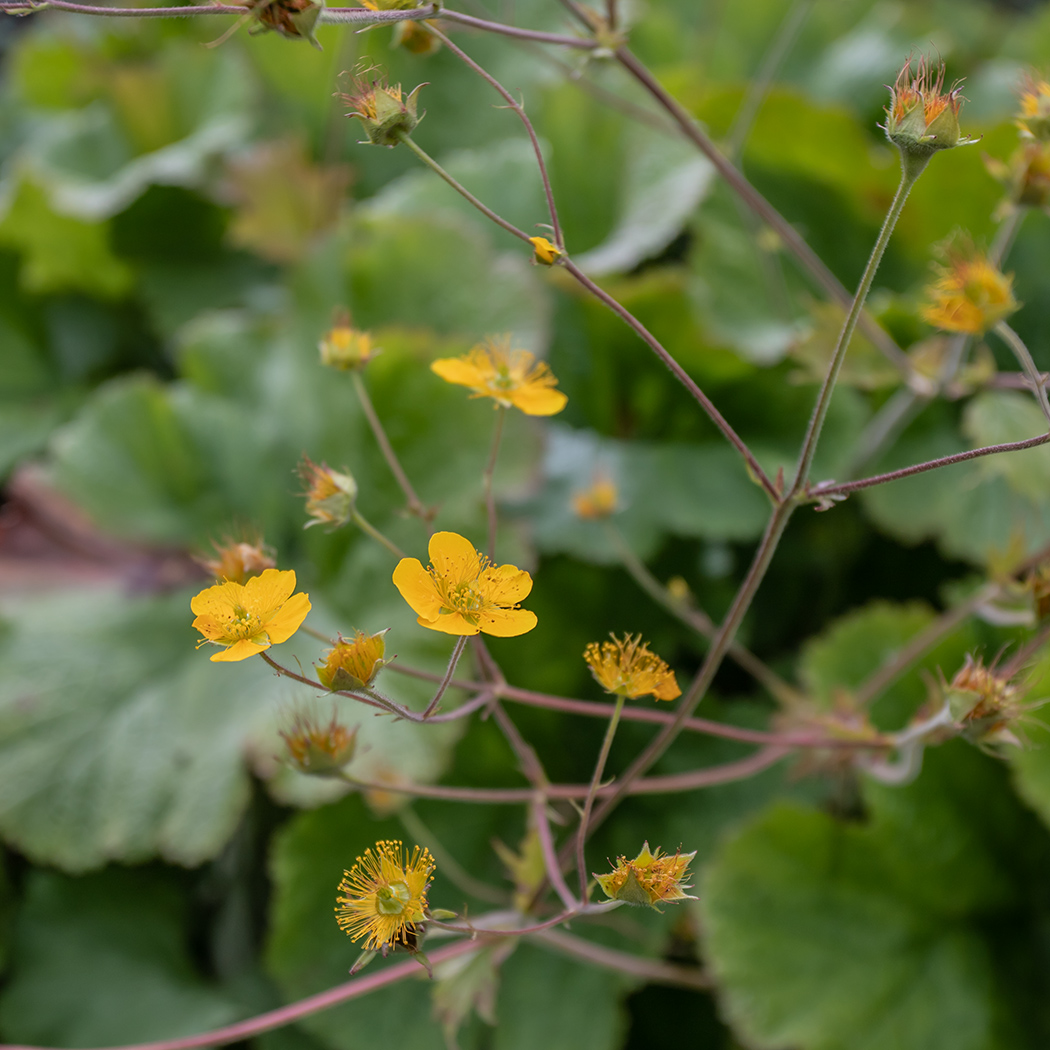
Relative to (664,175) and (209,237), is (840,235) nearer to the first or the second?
(664,175)

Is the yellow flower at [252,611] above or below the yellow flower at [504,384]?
below

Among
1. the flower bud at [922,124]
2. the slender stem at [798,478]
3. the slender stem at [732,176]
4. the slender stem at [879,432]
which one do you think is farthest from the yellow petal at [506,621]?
the slender stem at [879,432]

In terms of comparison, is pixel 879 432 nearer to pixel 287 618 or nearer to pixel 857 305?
pixel 857 305

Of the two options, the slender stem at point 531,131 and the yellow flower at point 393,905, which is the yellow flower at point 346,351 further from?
the yellow flower at point 393,905

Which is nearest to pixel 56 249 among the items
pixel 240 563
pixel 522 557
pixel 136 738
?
pixel 136 738

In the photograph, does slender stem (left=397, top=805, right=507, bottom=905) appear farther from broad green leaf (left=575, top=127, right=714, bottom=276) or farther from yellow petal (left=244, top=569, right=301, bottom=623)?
broad green leaf (left=575, top=127, right=714, bottom=276)

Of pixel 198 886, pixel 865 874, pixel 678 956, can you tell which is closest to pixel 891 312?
pixel 865 874
